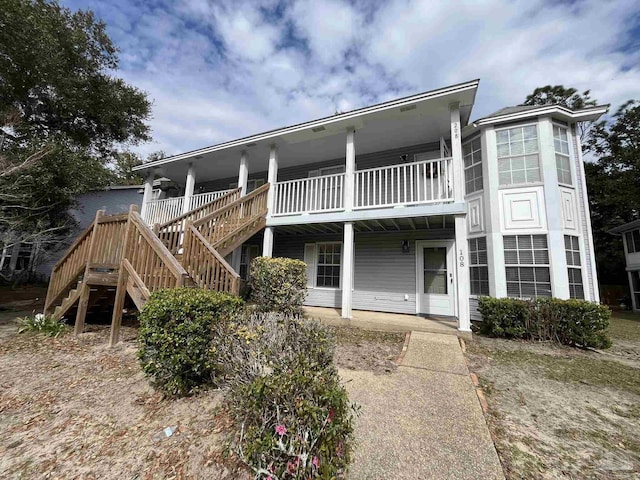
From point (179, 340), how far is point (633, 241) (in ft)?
72.5

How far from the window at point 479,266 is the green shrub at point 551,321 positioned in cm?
206

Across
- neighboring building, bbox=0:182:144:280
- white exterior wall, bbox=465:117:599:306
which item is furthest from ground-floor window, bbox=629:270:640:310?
neighboring building, bbox=0:182:144:280

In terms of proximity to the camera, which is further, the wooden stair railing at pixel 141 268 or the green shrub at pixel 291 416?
the wooden stair railing at pixel 141 268

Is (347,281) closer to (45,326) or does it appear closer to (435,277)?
(435,277)

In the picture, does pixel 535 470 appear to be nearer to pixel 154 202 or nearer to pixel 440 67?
pixel 440 67

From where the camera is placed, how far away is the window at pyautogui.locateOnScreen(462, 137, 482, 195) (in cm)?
894

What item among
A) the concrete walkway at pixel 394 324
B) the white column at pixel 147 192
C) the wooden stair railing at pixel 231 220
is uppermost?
the white column at pixel 147 192

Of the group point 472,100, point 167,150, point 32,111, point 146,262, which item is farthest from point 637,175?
point 167,150

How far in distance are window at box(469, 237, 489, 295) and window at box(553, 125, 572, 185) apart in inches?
114

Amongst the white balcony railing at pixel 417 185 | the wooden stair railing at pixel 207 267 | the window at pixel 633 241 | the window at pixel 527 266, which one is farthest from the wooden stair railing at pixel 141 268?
the window at pixel 633 241

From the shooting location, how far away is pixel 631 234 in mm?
14500

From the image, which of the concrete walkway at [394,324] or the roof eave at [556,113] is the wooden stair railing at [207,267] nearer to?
the concrete walkway at [394,324]

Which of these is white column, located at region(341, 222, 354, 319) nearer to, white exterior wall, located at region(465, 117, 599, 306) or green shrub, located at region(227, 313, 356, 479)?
white exterior wall, located at region(465, 117, 599, 306)

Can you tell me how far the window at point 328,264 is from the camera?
31.8 ft
